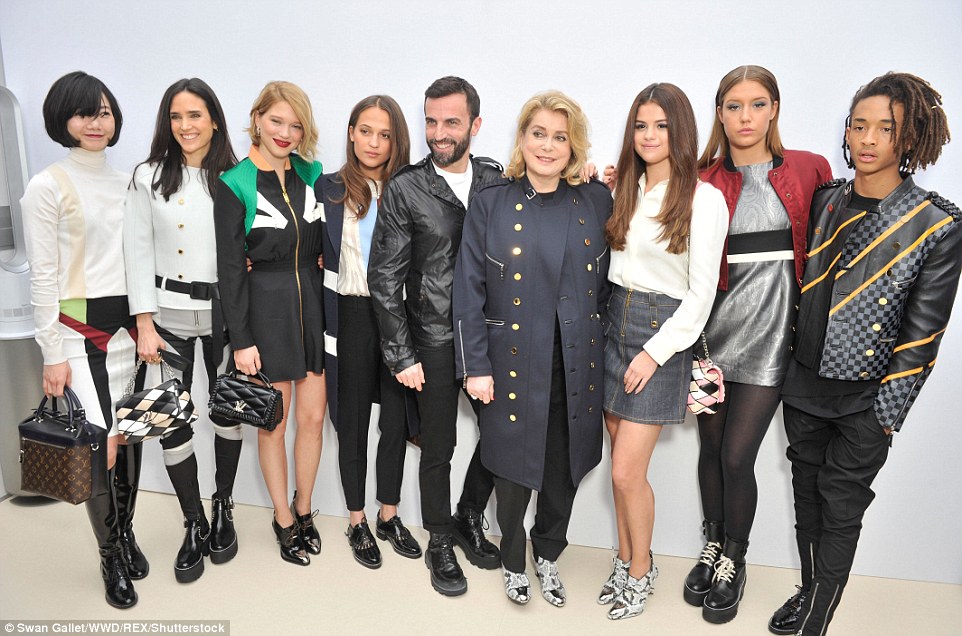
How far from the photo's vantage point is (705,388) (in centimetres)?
233

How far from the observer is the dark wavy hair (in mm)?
2541

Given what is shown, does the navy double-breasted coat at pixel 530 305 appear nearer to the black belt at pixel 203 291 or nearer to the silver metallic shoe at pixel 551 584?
the silver metallic shoe at pixel 551 584

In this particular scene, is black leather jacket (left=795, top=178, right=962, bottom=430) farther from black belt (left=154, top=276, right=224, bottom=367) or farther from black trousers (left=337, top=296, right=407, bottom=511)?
black belt (left=154, top=276, right=224, bottom=367)

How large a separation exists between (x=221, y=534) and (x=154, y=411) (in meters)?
0.71

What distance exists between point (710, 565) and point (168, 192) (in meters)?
2.53

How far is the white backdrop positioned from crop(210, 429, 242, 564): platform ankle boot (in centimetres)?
22

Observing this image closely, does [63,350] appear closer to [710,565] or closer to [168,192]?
[168,192]

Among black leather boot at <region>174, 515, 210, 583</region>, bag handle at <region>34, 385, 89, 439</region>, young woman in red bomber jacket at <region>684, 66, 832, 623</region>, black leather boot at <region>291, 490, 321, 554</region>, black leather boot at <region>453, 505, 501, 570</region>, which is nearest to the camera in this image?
young woman in red bomber jacket at <region>684, 66, 832, 623</region>

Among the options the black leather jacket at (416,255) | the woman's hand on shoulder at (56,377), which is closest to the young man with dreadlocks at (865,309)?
the black leather jacket at (416,255)

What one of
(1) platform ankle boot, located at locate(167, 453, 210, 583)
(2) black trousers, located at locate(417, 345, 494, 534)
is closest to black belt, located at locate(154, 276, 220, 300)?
(1) platform ankle boot, located at locate(167, 453, 210, 583)

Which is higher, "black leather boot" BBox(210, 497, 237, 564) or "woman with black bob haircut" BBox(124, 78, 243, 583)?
"woman with black bob haircut" BBox(124, 78, 243, 583)

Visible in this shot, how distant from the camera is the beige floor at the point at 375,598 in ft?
8.27

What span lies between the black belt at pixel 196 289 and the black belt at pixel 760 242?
1.91 m

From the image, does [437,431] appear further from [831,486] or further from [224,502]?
[831,486]
